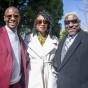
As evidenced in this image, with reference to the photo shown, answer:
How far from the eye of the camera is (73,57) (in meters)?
3.66

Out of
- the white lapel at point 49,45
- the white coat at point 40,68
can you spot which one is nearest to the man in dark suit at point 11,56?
the white coat at point 40,68

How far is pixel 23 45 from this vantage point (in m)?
4.43

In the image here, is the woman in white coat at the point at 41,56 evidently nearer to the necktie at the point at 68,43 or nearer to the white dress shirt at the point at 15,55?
the white dress shirt at the point at 15,55

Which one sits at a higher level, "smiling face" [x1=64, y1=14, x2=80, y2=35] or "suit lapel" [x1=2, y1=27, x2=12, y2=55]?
"smiling face" [x1=64, y1=14, x2=80, y2=35]

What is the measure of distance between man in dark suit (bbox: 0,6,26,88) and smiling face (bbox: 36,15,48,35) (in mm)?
463

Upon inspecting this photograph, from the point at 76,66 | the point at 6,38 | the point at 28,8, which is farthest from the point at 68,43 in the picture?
the point at 28,8

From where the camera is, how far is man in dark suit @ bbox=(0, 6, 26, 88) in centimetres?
397

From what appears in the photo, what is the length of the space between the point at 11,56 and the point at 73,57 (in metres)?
1.00

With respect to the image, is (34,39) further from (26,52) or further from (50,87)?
(50,87)

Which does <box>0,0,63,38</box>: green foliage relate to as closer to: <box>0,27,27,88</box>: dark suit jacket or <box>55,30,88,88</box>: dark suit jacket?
<box>0,27,27,88</box>: dark suit jacket

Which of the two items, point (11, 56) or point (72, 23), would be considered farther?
point (11, 56)

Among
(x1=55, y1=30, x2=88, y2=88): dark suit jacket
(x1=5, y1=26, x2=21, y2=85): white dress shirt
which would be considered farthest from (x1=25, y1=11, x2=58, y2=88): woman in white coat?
(x1=55, y1=30, x2=88, y2=88): dark suit jacket

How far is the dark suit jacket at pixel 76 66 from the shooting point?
3561 mm

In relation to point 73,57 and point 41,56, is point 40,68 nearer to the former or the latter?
point 41,56
